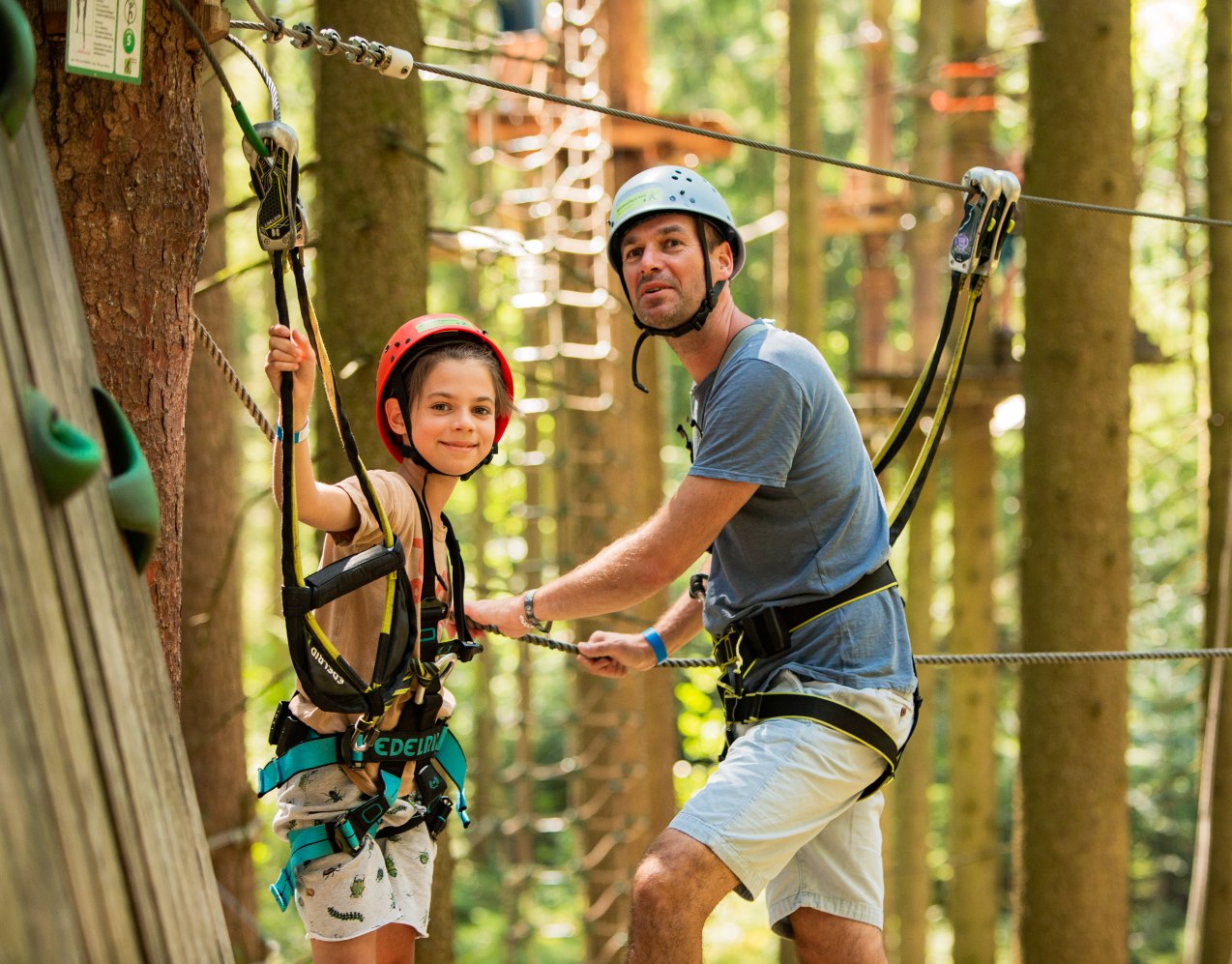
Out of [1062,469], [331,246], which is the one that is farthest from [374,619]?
[1062,469]

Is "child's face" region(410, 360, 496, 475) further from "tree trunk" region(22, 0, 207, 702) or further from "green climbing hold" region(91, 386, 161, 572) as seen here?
"green climbing hold" region(91, 386, 161, 572)

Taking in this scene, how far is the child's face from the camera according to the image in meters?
2.38

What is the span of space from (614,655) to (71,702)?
1707 millimetres

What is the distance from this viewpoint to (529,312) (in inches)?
378

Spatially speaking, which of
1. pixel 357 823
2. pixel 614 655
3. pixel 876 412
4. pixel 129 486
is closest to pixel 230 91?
pixel 129 486

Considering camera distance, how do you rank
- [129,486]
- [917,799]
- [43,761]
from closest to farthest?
[43,761]
[129,486]
[917,799]

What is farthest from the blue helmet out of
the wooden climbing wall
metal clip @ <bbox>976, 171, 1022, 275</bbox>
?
the wooden climbing wall

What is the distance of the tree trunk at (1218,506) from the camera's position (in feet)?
18.2

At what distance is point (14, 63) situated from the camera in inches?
56.1

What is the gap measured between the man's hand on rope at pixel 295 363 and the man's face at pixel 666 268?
0.79 metres

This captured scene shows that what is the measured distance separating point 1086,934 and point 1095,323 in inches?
82.8

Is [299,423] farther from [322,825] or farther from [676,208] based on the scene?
[676,208]

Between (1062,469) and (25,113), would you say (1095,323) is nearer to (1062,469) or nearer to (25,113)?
(1062,469)

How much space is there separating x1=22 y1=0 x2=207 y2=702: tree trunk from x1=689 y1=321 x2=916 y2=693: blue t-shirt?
0.94m
